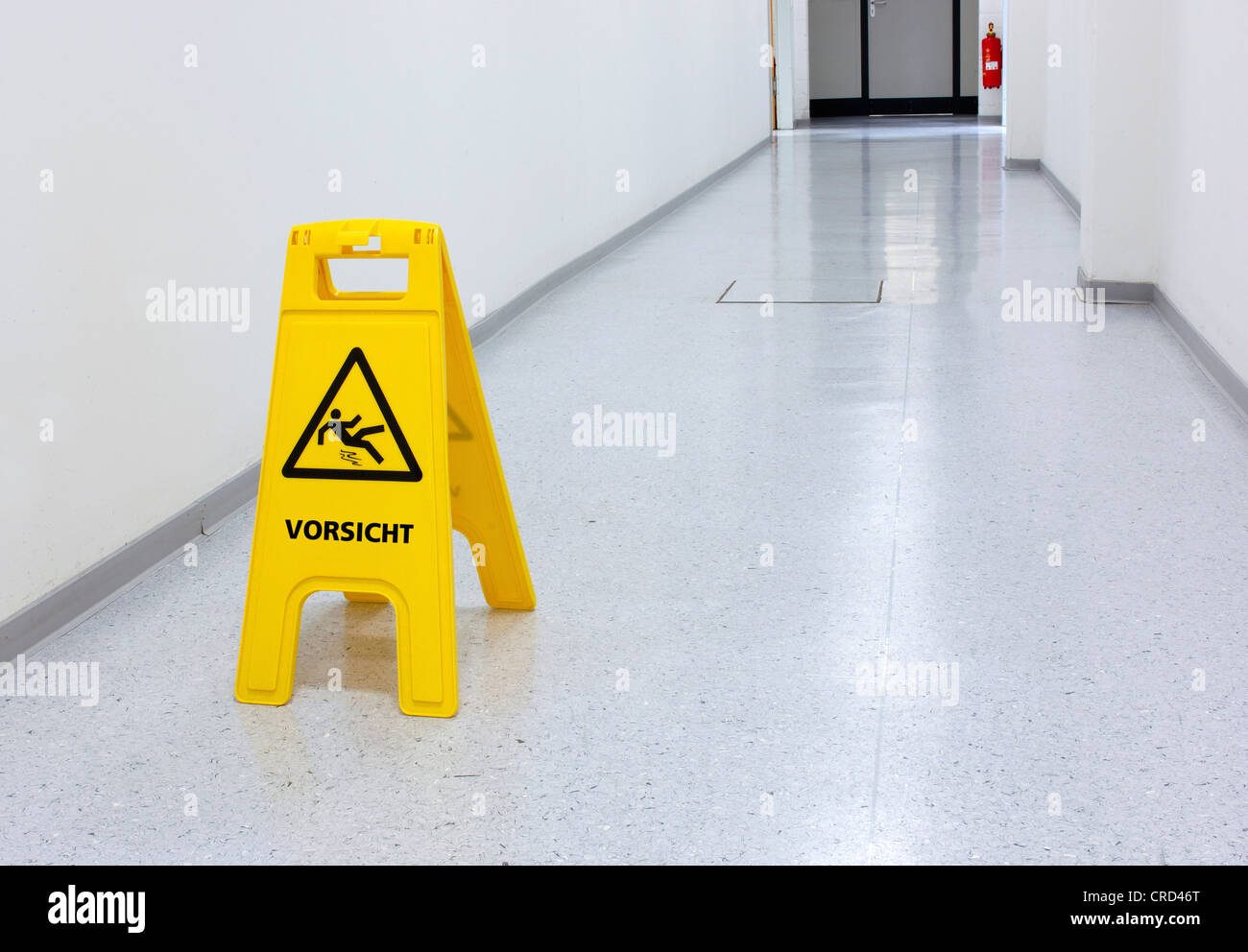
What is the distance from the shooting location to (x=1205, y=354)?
418cm

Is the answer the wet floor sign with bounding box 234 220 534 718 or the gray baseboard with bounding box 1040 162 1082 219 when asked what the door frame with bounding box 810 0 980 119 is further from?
the wet floor sign with bounding box 234 220 534 718

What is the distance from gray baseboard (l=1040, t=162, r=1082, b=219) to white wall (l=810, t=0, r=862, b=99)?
36.7 ft

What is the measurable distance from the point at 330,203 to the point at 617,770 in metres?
2.46

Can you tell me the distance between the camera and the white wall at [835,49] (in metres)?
20.4

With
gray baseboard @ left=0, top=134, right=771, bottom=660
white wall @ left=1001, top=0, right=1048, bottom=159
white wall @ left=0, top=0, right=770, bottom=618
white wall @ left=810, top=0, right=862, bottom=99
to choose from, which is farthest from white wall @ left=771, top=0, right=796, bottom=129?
gray baseboard @ left=0, top=134, right=771, bottom=660

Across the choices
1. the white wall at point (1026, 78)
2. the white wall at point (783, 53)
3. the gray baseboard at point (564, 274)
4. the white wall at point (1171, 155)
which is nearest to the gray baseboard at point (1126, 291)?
the white wall at point (1171, 155)

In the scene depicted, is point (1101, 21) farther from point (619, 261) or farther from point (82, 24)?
point (82, 24)

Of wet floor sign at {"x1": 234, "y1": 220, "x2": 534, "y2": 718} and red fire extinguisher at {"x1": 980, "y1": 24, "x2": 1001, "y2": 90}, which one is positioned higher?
red fire extinguisher at {"x1": 980, "y1": 24, "x2": 1001, "y2": 90}

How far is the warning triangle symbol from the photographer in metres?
2.30

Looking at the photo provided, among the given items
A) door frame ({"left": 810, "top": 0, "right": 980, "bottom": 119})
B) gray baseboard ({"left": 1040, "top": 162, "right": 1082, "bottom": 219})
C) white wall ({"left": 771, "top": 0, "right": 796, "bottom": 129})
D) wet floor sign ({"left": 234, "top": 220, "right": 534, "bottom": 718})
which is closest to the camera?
wet floor sign ({"left": 234, "top": 220, "right": 534, "bottom": 718})

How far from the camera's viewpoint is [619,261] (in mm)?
7047

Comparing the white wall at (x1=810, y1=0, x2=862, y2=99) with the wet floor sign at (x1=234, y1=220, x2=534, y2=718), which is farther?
the white wall at (x1=810, y1=0, x2=862, y2=99)

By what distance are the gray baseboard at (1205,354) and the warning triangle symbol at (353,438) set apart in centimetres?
263
